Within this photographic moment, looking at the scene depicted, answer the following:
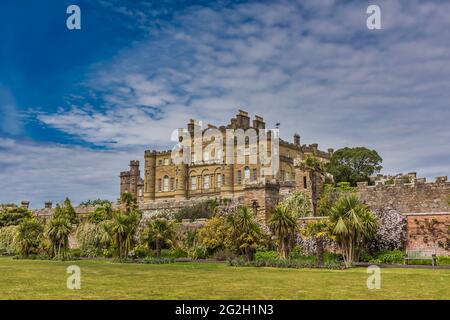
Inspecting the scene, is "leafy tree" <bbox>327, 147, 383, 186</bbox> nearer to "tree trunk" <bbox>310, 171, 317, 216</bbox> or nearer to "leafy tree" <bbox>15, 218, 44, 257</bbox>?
"tree trunk" <bbox>310, 171, 317, 216</bbox>

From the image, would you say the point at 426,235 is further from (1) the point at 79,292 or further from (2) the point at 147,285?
(1) the point at 79,292

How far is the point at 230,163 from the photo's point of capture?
66.6 metres

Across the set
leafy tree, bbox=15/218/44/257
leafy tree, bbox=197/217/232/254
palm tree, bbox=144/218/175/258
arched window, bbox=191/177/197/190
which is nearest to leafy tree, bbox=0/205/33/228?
leafy tree, bbox=15/218/44/257

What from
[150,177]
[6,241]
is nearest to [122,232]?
[6,241]

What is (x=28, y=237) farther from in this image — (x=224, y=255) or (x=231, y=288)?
(x=231, y=288)

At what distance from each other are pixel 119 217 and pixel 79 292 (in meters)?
19.2

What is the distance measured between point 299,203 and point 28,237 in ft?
67.3

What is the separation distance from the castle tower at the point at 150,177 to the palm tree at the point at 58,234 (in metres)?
40.5

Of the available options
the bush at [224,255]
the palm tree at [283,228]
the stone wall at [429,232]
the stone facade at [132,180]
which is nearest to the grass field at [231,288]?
the palm tree at [283,228]

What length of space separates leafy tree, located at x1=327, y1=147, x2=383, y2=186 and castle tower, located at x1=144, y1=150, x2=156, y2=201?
2875 centimetres

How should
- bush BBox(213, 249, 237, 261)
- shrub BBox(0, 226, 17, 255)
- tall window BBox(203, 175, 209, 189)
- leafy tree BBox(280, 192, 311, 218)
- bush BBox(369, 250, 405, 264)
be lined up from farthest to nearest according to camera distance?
tall window BBox(203, 175, 209, 189) < shrub BBox(0, 226, 17, 255) < leafy tree BBox(280, 192, 311, 218) < bush BBox(213, 249, 237, 261) < bush BBox(369, 250, 405, 264)

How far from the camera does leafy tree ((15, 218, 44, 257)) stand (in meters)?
37.8

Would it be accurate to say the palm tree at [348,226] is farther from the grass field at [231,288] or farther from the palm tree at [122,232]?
the palm tree at [122,232]
